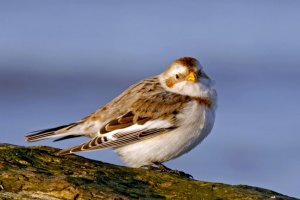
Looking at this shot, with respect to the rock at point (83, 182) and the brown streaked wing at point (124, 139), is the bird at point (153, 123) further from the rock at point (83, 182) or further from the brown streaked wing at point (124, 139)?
the rock at point (83, 182)

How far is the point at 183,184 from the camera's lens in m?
4.81

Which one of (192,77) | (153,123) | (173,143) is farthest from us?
(192,77)

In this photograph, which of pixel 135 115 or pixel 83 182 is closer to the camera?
pixel 83 182

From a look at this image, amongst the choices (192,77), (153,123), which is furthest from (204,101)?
(153,123)

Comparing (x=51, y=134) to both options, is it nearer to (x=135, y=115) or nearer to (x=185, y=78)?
(x=135, y=115)

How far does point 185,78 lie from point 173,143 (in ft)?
2.48

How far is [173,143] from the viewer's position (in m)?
6.05

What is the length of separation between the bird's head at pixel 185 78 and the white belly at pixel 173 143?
0.36 metres

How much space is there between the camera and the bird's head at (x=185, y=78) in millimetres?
6531

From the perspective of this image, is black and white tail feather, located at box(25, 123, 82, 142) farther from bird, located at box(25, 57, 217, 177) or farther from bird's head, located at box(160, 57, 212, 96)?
bird's head, located at box(160, 57, 212, 96)

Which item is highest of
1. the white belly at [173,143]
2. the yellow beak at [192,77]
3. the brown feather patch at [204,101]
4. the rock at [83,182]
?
the yellow beak at [192,77]

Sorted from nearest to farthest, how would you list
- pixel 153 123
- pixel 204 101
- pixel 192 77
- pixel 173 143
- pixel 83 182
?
pixel 83 182 < pixel 173 143 < pixel 153 123 < pixel 204 101 < pixel 192 77

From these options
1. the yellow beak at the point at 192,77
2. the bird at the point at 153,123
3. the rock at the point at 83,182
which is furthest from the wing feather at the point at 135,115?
the rock at the point at 83,182

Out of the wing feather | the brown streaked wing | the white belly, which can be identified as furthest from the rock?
the white belly
